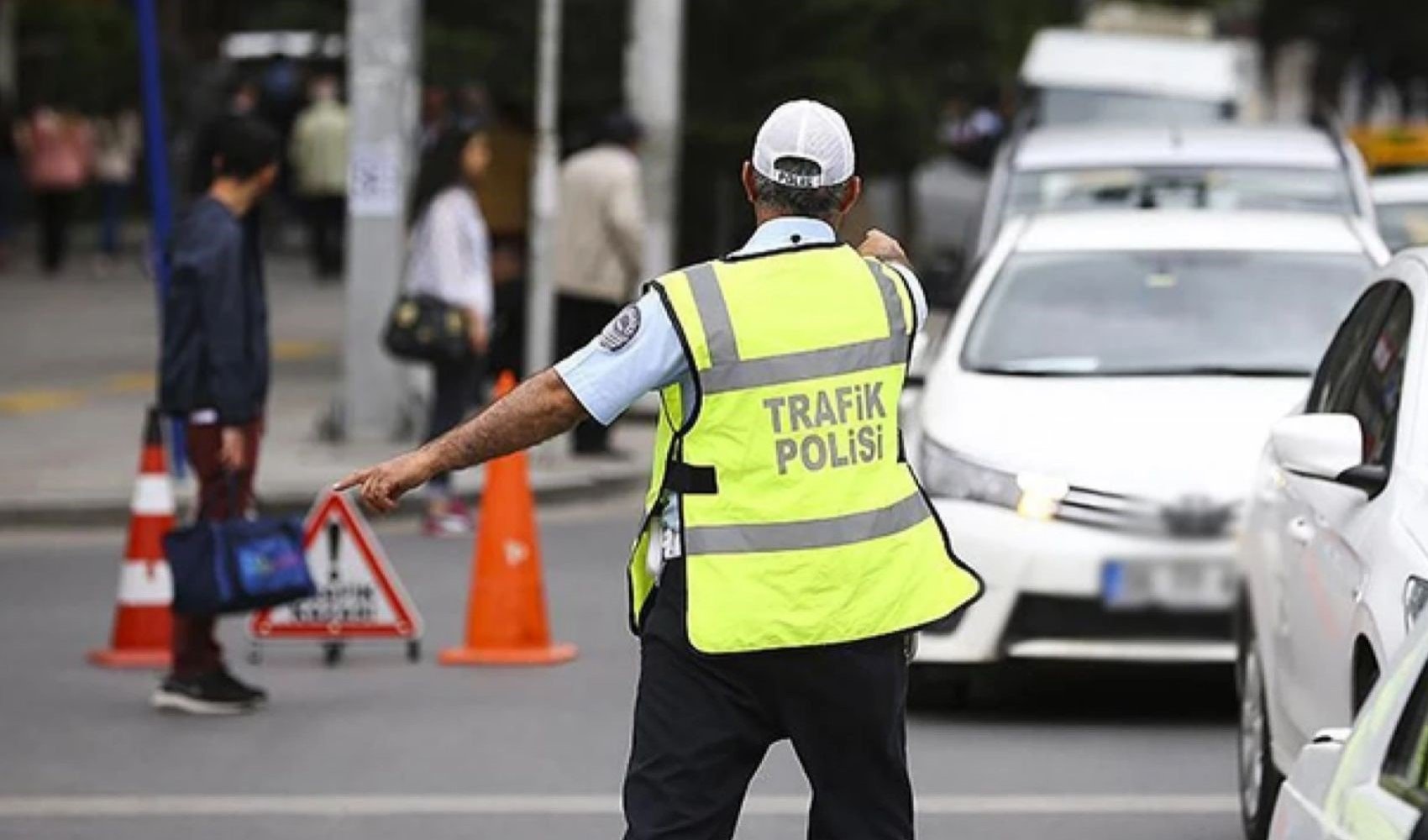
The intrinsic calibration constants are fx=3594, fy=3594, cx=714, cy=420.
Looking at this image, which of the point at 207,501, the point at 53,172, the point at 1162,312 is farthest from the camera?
the point at 53,172

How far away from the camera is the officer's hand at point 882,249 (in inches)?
255

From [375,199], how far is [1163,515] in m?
8.54

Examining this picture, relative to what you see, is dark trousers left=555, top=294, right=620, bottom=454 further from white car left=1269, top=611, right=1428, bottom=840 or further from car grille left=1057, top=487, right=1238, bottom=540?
white car left=1269, top=611, right=1428, bottom=840

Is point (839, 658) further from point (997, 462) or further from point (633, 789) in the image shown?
point (997, 462)

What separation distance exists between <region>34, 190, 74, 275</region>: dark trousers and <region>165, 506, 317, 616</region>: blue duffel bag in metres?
24.5

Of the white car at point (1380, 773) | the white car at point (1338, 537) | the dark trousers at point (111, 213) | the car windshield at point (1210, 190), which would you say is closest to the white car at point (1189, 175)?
the car windshield at point (1210, 190)

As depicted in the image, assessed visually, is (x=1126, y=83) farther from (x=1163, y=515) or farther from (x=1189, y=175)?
(x=1163, y=515)

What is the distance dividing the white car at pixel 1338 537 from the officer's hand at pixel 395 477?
210cm

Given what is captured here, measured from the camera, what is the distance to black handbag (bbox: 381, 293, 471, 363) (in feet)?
52.0

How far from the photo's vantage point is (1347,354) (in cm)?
900

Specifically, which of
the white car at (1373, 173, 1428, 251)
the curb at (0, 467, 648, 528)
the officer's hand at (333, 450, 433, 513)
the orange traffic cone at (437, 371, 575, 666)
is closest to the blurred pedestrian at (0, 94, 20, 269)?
the curb at (0, 467, 648, 528)

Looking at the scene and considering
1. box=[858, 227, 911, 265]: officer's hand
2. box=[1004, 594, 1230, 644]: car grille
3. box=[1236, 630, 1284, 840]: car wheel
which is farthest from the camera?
box=[1004, 594, 1230, 644]: car grille

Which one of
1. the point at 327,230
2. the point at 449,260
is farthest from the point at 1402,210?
the point at 327,230

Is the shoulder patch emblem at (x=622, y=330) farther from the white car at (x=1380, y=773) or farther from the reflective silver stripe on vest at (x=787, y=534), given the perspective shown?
the white car at (x=1380, y=773)
